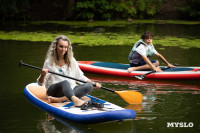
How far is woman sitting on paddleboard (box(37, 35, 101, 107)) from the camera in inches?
188

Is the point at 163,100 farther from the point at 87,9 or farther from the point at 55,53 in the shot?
the point at 87,9

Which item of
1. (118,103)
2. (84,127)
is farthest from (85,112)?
(118,103)

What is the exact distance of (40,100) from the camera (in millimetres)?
5262

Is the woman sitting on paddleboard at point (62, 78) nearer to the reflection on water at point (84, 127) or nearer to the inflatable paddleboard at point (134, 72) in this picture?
the reflection on water at point (84, 127)

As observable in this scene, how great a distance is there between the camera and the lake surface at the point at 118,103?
4547 mm

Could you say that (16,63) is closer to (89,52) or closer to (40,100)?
(89,52)

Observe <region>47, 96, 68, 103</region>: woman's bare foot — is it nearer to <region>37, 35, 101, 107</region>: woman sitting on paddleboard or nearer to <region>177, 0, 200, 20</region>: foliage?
<region>37, 35, 101, 107</region>: woman sitting on paddleboard

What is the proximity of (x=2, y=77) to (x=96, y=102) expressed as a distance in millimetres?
3070

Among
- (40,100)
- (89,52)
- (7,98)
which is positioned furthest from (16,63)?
(40,100)

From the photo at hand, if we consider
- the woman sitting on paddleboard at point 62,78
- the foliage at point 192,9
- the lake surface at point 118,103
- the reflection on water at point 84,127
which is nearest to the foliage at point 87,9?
the foliage at point 192,9

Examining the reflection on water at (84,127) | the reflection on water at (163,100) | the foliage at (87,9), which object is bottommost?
the reflection on water at (84,127)

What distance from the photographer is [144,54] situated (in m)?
7.20

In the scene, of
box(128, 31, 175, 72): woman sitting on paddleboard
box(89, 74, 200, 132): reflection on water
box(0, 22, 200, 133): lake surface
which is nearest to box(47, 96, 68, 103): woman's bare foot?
box(0, 22, 200, 133): lake surface

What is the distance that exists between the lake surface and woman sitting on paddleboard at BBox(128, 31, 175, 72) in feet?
1.02
